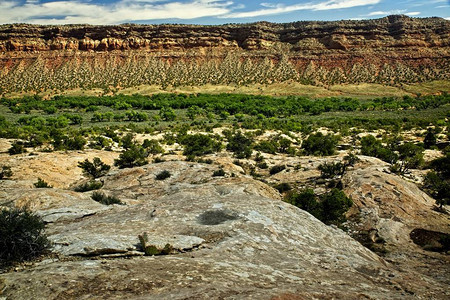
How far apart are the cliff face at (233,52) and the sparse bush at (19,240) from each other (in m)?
101

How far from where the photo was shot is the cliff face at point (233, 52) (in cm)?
10769

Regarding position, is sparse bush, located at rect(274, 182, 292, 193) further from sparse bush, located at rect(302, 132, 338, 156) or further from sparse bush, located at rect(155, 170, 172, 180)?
sparse bush, located at rect(302, 132, 338, 156)

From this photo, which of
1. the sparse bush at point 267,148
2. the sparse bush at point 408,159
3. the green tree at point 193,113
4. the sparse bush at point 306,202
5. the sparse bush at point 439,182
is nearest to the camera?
the sparse bush at point 306,202

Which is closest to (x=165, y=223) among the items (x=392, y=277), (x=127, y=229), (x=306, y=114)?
(x=127, y=229)

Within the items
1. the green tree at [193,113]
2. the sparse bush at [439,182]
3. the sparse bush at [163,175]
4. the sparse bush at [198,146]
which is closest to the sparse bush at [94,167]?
the sparse bush at [163,175]

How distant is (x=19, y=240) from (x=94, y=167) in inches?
647

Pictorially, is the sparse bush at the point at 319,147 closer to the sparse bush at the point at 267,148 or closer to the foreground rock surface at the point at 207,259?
the sparse bush at the point at 267,148

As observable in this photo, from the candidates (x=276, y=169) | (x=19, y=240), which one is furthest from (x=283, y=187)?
(x=19, y=240)

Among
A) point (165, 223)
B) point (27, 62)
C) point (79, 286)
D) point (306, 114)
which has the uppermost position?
point (27, 62)

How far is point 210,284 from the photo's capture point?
549 centimetres

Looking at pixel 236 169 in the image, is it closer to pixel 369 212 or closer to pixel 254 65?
pixel 369 212

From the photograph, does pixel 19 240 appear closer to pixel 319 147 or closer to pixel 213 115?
pixel 319 147

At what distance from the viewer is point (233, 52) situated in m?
124

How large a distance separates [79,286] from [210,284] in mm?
2040
